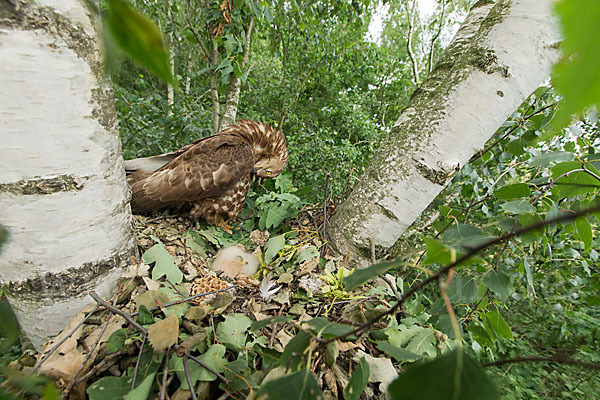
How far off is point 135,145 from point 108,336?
270 cm

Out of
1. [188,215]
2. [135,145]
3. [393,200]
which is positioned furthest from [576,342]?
[135,145]

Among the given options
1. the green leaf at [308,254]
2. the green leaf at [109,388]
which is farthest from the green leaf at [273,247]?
the green leaf at [109,388]

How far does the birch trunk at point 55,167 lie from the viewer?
474 millimetres

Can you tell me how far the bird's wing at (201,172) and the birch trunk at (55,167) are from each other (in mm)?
597

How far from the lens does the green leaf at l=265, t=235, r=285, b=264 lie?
927 millimetres

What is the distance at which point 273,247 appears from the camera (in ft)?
3.10

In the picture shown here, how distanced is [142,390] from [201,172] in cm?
105

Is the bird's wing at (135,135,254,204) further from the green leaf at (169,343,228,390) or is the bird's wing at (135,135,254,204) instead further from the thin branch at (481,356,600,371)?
the thin branch at (481,356,600,371)

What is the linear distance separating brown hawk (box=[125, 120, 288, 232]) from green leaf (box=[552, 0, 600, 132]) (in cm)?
130

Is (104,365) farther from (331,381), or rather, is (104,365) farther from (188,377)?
(331,381)

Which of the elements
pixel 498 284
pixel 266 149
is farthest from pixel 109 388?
pixel 266 149

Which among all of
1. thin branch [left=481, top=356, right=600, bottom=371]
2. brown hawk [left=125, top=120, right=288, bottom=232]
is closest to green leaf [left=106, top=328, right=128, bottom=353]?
thin branch [left=481, top=356, right=600, bottom=371]

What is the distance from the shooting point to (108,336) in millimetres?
562

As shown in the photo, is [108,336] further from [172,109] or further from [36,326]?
[172,109]
